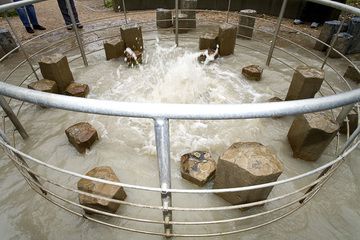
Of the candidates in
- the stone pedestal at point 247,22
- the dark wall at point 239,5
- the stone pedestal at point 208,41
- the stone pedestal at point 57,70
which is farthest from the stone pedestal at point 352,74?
the stone pedestal at point 57,70

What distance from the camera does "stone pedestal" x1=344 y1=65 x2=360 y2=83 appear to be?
13.1ft

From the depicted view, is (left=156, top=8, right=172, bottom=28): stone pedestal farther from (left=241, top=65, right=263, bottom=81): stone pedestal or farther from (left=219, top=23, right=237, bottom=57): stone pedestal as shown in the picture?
(left=241, top=65, right=263, bottom=81): stone pedestal

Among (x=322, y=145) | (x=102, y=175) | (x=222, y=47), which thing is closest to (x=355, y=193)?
(x=322, y=145)

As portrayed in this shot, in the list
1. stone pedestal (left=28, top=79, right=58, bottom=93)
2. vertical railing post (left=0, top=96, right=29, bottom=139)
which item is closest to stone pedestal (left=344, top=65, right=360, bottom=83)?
stone pedestal (left=28, top=79, right=58, bottom=93)

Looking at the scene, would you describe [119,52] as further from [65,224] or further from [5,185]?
[65,224]

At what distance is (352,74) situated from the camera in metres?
4.05

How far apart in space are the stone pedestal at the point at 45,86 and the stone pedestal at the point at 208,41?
2662 mm

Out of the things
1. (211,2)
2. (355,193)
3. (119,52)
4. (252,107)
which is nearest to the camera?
(252,107)

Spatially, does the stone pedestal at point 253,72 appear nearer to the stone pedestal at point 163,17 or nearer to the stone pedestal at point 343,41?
the stone pedestal at point 343,41

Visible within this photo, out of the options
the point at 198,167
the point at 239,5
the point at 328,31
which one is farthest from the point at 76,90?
the point at 239,5

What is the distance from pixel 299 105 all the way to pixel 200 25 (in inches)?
217

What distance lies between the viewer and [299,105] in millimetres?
1099

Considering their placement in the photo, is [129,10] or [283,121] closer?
[283,121]

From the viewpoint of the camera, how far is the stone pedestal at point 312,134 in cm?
236
